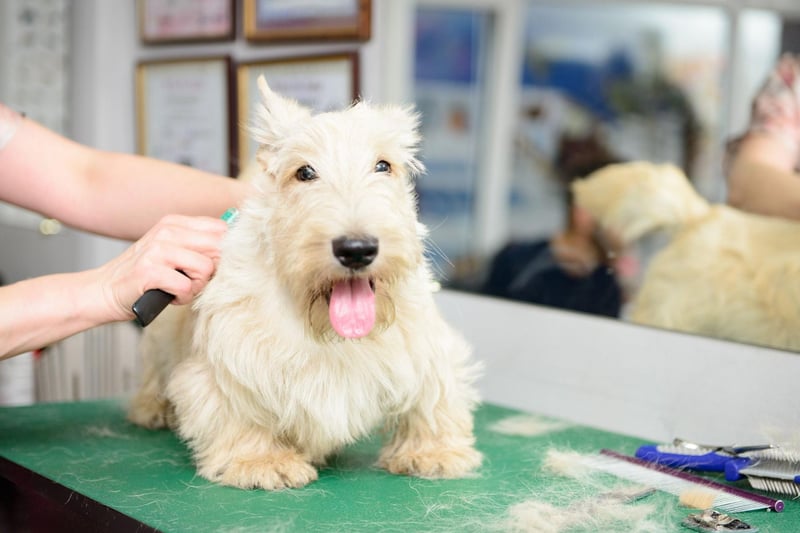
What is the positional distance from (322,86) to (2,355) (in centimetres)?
105

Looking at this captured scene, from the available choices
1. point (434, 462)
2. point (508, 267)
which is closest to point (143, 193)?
point (434, 462)

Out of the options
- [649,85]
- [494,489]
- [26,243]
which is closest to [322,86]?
[649,85]

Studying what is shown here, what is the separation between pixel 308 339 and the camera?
46.7 inches

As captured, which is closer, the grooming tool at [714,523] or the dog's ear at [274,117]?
the grooming tool at [714,523]

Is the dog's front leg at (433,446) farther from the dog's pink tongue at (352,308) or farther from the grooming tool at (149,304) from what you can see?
the grooming tool at (149,304)

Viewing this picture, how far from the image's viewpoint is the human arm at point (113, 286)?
4.05 ft

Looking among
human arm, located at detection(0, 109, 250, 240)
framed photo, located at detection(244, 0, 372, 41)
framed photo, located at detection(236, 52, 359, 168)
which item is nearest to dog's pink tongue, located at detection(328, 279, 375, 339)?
human arm, located at detection(0, 109, 250, 240)

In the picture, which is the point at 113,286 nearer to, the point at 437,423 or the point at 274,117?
the point at 274,117

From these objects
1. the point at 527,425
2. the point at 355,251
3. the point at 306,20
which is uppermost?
the point at 306,20

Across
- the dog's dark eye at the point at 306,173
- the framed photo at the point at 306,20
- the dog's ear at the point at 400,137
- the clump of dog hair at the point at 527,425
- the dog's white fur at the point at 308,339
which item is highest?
the framed photo at the point at 306,20

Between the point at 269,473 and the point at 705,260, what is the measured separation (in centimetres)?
90

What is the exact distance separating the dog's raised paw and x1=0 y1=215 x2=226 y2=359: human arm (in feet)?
1.18

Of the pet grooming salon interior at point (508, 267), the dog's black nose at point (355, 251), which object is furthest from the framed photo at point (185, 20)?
the dog's black nose at point (355, 251)

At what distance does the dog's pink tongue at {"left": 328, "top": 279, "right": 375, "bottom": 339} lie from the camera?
1.10m
